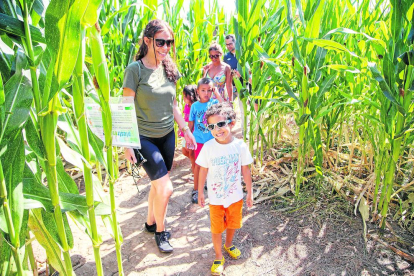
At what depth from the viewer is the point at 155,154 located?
7.24ft

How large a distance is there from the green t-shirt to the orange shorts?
734 millimetres

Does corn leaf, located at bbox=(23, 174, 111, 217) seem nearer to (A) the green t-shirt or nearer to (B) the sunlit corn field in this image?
(B) the sunlit corn field

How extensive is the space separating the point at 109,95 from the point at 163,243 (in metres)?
1.57

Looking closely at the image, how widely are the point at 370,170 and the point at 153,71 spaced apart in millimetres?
2261

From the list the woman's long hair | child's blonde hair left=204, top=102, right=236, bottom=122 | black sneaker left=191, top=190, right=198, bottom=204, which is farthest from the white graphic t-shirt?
black sneaker left=191, top=190, right=198, bottom=204

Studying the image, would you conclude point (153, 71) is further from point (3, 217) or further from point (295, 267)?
point (295, 267)

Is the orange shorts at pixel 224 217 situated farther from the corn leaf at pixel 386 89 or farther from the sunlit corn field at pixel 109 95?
the corn leaf at pixel 386 89

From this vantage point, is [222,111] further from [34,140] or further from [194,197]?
[194,197]

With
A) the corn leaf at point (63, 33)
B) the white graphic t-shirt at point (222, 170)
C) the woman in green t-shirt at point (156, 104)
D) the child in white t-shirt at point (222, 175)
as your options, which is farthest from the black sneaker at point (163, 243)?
the corn leaf at point (63, 33)

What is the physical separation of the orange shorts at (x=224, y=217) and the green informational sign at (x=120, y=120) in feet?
2.88

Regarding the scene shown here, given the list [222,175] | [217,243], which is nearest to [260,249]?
[217,243]

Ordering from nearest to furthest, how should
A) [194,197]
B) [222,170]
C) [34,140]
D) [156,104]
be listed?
1. [34,140]
2. [222,170]
3. [156,104]
4. [194,197]

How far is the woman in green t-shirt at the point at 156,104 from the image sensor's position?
7.02ft

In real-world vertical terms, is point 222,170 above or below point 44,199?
below
